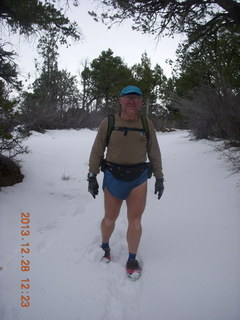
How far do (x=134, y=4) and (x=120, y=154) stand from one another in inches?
182

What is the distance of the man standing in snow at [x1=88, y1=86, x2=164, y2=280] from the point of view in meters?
2.17

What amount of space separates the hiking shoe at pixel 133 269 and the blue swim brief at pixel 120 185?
2.29ft

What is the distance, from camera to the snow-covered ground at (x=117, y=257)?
1.92 m

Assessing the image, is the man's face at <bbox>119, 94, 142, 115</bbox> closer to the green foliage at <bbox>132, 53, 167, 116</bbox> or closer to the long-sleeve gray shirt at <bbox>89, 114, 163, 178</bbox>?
the long-sleeve gray shirt at <bbox>89, 114, 163, 178</bbox>

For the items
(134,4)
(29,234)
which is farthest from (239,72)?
(29,234)

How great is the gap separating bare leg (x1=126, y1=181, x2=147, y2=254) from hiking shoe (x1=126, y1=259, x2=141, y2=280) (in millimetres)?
109

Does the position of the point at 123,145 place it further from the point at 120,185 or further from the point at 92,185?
the point at 92,185

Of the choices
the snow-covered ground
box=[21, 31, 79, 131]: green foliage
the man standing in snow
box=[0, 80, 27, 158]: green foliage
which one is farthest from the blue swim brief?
box=[21, 31, 79, 131]: green foliage

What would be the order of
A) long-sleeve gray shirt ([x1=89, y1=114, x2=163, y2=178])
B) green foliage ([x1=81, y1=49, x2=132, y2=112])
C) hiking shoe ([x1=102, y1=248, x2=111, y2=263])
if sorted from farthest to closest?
green foliage ([x1=81, y1=49, x2=132, y2=112]) → hiking shoe ([x1=102, y1=248, x2=111, y2=263]) → long-sleeve gray shirt ([x1=89, y1=114, x2=163, y2=178])

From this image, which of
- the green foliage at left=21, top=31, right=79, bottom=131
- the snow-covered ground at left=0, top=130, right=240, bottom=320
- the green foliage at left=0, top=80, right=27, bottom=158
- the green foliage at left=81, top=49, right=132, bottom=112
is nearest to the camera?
the snow-covered ground at left=0, top=130, right=240, bottom=320

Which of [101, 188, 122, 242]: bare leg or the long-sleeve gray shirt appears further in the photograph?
[101, 188, 122, 242]: bare leg

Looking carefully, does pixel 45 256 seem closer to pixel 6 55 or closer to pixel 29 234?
pixel 29 234

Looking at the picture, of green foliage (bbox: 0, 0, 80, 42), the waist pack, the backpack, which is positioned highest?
green foliage (bbox: 0, 0, 80, 42)

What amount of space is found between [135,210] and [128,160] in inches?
20.7
